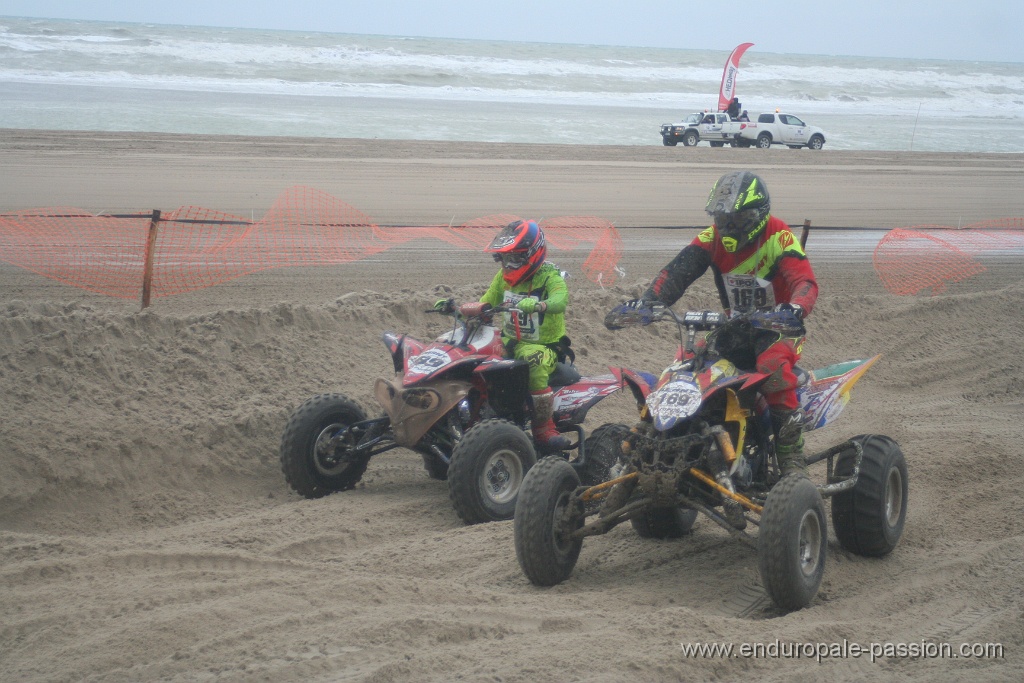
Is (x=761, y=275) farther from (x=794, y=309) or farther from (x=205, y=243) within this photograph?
(x=205, y=243)

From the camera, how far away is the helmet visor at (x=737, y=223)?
511cm

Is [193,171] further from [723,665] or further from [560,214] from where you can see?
[723,665]

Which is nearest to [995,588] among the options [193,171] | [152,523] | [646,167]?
[152,523]

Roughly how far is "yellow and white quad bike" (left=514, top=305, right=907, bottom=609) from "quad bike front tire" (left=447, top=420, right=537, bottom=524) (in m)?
1.16

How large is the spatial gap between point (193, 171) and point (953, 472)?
54.1 ft

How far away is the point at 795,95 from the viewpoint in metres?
62.6

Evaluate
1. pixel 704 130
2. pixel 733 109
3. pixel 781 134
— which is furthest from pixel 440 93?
pixel 781 134

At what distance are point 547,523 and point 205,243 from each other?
9.00 metres

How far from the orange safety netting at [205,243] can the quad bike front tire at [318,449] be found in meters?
2.94

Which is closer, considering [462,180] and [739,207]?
[739,207]

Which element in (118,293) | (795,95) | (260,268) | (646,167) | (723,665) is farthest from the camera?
(795,95)

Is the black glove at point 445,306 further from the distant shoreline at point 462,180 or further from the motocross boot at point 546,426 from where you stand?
the distant shoreline at point 462,180

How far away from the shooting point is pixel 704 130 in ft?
109

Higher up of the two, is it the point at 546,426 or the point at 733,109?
the point at 733,109
